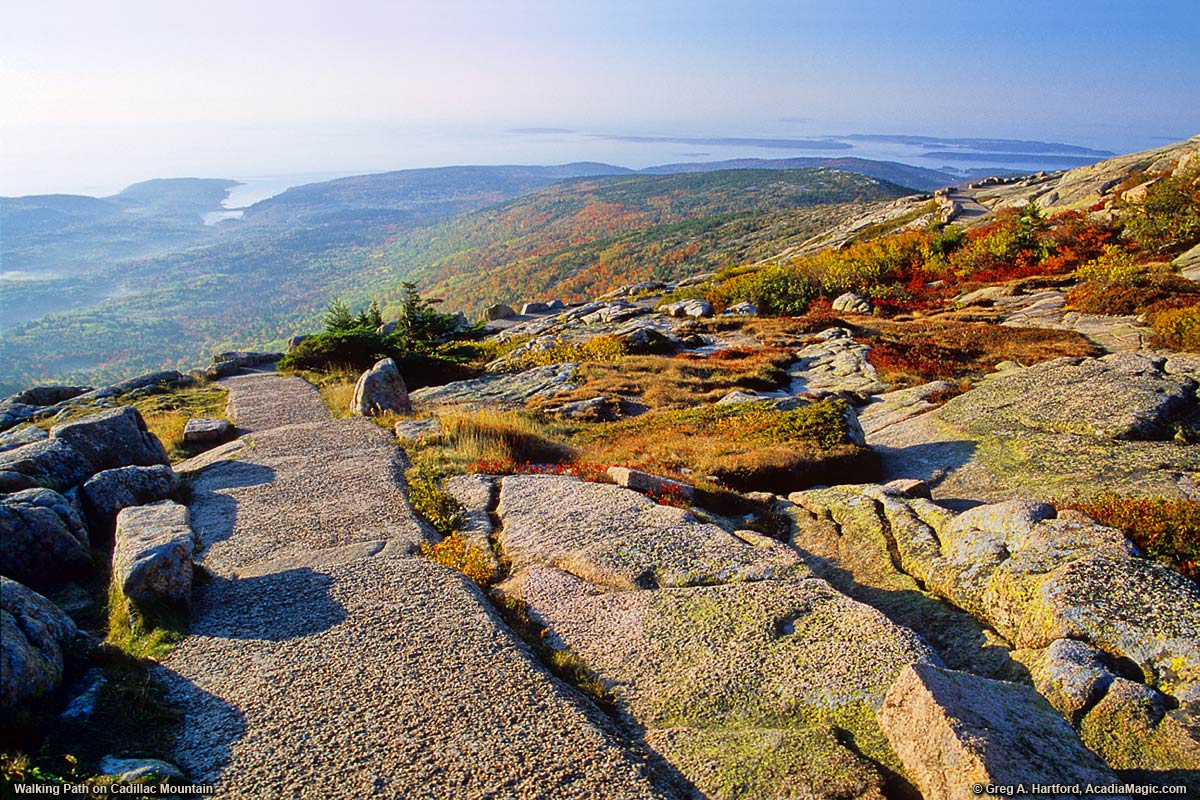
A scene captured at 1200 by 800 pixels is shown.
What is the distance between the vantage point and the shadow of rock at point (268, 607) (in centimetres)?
621

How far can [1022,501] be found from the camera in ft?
23.1

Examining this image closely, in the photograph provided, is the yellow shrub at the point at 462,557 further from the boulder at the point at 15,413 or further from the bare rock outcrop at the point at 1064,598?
the boulder at the point at 15,413

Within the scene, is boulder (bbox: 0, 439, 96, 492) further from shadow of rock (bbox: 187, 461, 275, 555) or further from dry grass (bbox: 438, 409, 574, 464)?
dry grass (bbox: 438, 409, 574, 464)

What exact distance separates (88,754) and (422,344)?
2103 cm

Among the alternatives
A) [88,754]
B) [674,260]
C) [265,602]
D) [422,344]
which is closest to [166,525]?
[265,602]

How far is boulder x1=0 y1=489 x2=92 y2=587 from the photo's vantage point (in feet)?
24.1

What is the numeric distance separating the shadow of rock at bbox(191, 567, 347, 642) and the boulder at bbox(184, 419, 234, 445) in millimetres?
8607

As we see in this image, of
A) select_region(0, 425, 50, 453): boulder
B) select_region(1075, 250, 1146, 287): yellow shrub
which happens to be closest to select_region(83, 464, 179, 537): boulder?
select_region(0, 425, 50, 453): boulder

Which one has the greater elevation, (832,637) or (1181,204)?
(1181,204)

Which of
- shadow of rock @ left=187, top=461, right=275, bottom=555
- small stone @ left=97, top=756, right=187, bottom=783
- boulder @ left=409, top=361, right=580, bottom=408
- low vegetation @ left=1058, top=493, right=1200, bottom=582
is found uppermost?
low vegetation @ left=1058, top=493, right=1200, bottom=582

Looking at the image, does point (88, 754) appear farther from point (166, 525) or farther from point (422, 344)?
point (422, 344)

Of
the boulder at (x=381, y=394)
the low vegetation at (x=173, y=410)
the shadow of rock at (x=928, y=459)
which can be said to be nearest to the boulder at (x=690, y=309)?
the boulder at (x=381, y=394)

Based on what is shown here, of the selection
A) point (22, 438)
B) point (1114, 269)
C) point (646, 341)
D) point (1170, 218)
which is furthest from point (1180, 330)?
point (22, 438)

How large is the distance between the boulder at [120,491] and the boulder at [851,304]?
26.4 meters
